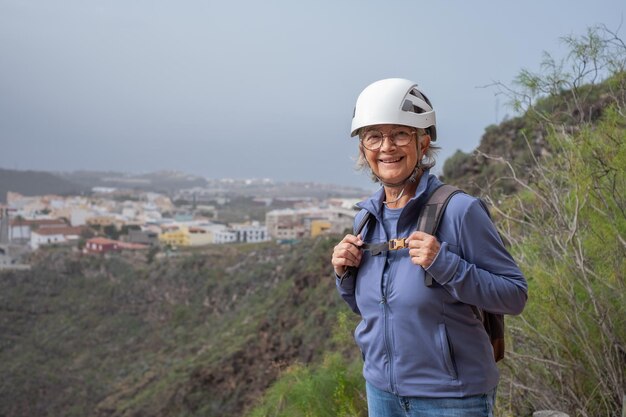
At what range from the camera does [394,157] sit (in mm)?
1679

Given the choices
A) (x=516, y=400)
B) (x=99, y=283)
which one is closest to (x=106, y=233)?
(x=99, y=283)

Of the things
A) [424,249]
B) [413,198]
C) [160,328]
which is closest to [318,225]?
[160,328]

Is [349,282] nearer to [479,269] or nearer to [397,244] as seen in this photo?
[397,244]

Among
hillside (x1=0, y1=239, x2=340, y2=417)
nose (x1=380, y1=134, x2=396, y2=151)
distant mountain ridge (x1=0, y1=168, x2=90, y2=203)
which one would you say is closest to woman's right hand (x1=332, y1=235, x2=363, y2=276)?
nose (x1=380, y1=134, x2=396, y2=151)

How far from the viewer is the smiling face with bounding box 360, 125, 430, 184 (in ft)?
5.48

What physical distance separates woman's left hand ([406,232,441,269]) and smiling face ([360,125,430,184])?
0.75 feet

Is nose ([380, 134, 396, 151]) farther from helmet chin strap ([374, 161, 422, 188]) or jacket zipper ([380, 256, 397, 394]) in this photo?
jacket zipper ([380, 256, 397, 394])

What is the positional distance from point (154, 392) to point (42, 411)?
755cm

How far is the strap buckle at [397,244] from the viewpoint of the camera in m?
1.57

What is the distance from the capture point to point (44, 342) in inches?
1357

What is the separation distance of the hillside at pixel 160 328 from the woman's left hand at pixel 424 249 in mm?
10175

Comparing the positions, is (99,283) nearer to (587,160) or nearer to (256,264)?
(256,264)

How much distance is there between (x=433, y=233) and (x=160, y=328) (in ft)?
120

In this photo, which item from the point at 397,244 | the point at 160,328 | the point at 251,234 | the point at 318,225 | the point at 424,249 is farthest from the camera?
the point at 251,234
